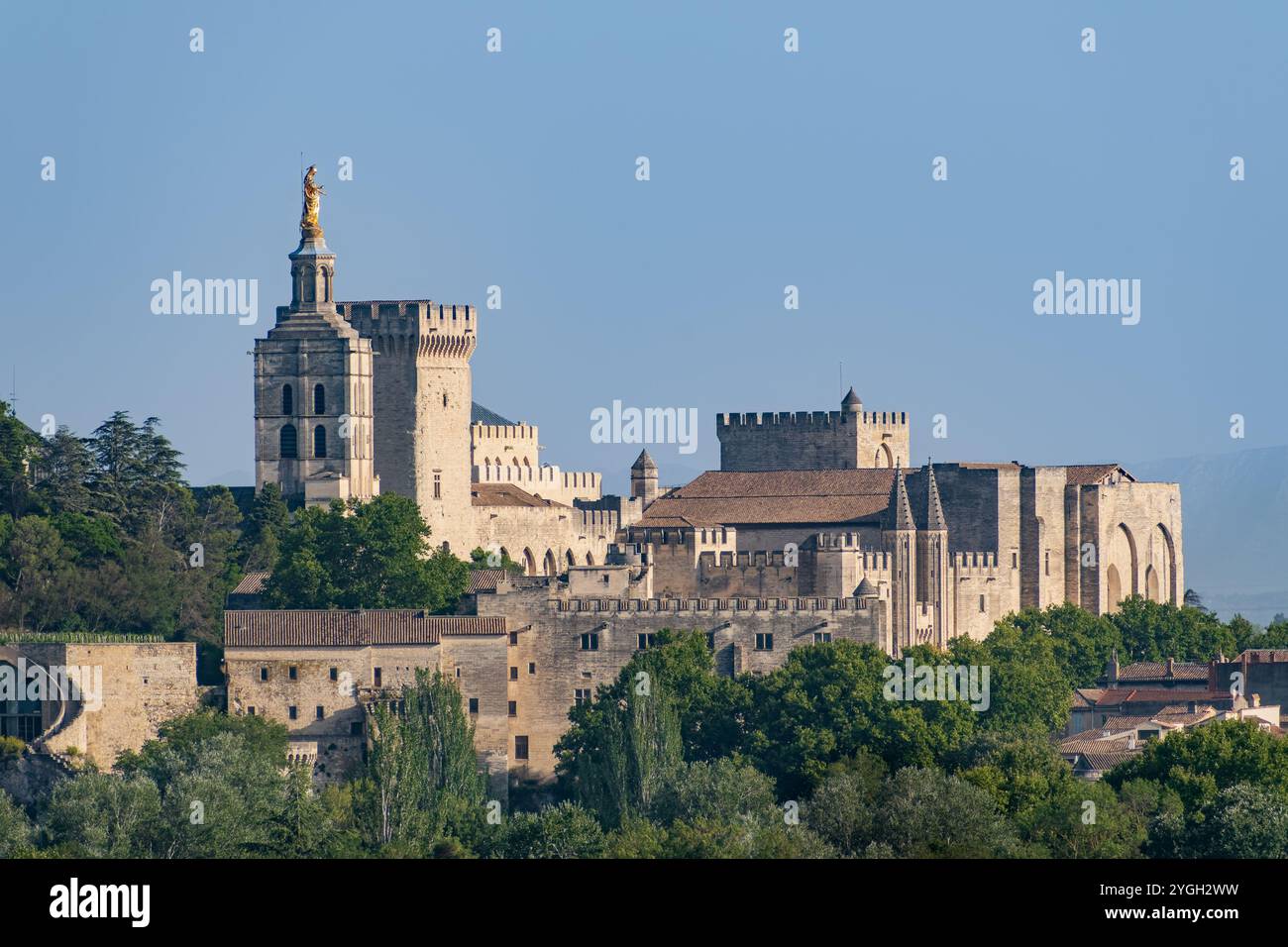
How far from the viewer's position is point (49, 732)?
7656 centimetres

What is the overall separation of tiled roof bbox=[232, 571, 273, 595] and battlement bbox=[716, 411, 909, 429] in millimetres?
30939

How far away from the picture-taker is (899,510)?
314ft

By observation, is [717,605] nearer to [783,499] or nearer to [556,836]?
[783,499]

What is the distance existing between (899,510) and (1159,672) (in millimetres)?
10592

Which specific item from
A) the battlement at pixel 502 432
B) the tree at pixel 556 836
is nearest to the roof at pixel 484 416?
the battlement at pixel 502 432

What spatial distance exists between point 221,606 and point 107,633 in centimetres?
601

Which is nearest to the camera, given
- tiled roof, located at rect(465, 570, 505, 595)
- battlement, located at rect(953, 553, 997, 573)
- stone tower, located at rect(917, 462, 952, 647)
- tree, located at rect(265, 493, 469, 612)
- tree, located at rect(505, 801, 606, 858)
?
tree, located at rect(505, 801, 606, 858)

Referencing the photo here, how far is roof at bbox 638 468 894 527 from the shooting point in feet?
330

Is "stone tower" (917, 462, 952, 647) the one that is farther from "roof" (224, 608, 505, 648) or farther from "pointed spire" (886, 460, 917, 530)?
"roof" (224, 608, 505, 648)

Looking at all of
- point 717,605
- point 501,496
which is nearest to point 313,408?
point 501,496

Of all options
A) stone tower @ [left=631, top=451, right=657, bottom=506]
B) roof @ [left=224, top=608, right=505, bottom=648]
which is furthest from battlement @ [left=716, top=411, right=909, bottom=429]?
roof @ [left=224, top=608, right=505, bottom=648]

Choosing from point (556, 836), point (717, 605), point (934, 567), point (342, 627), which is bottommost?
point (556, 836)
